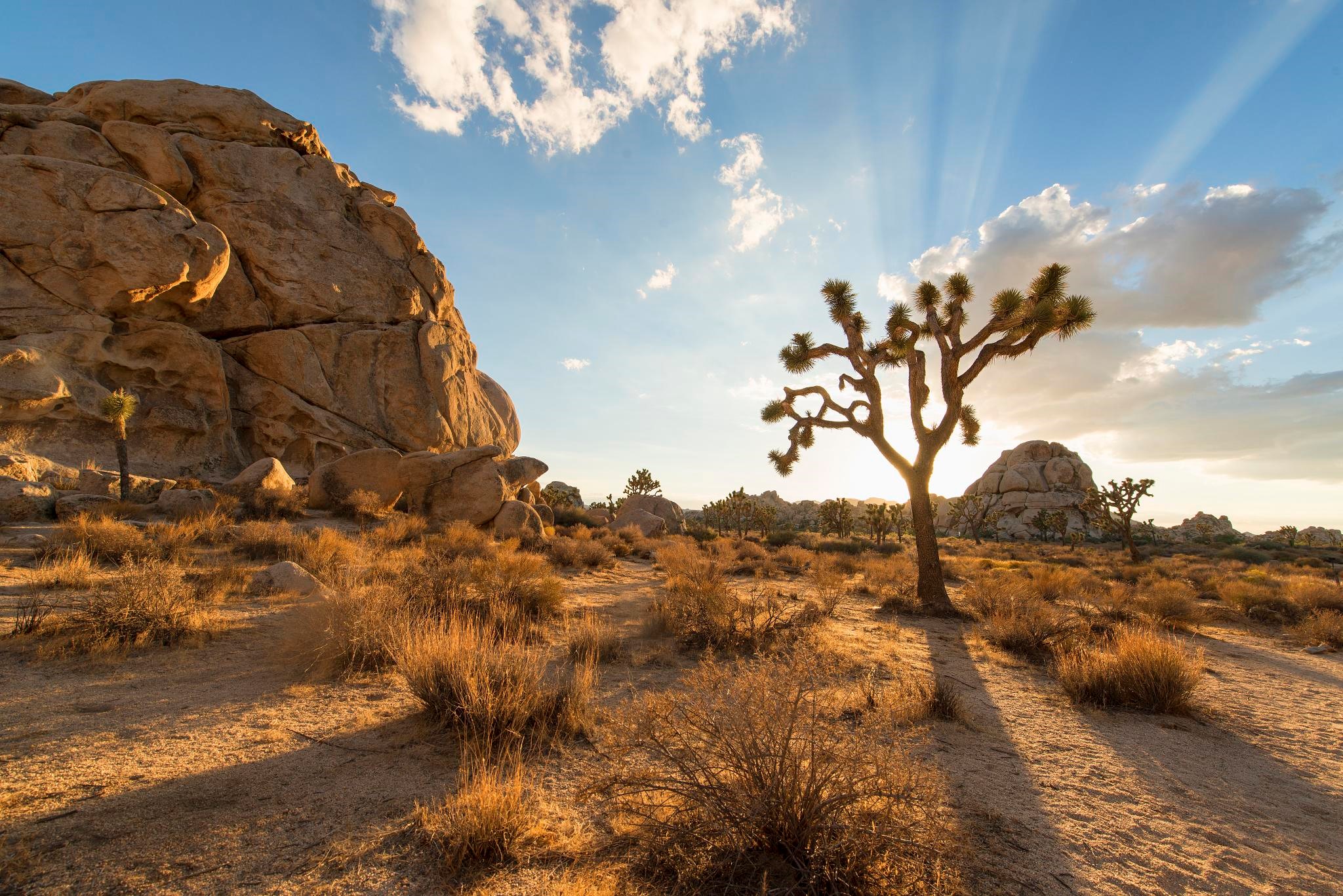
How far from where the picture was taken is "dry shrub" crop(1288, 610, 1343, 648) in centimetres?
880

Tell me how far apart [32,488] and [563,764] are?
1686 centimetres

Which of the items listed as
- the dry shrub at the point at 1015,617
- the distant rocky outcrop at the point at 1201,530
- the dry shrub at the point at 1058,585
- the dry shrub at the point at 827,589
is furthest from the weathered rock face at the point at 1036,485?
the dry shrub at the point at 1015,617

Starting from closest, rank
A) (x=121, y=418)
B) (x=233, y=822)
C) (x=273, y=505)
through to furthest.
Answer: (x=233, y=822) < (x=273, y=505) < (x=121, y=418)

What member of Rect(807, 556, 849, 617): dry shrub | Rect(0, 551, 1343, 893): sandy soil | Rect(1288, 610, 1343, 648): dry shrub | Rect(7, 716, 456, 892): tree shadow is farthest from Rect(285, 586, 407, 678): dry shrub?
Rect(1288, 610, 1343, 648): dry shrub

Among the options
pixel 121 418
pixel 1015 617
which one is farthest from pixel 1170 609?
pixel 121 418

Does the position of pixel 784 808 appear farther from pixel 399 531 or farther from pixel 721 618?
pixel 399 531

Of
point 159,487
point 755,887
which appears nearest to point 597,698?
point 755,887

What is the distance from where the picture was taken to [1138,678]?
17.6ft

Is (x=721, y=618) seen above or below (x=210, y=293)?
below

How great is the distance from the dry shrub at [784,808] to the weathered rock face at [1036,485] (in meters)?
63.5

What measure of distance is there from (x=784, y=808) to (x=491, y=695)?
7.22 feet

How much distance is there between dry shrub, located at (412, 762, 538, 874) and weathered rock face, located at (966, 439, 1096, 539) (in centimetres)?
6437

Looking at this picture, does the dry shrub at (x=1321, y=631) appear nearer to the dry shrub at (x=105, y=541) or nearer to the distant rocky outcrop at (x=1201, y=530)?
the dry shrub at (x=105, y=541)

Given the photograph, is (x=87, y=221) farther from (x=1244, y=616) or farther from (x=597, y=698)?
Answer: (x=1244, y=616)
